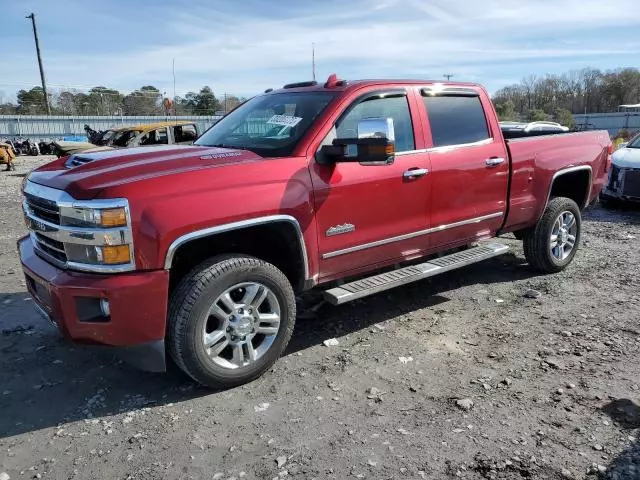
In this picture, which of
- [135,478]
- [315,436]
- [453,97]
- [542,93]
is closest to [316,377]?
[315,436]

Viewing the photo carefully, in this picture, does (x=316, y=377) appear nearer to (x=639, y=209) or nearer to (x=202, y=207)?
(x=202, y=207)

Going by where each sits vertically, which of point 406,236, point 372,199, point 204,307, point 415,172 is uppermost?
Result: point 415,172

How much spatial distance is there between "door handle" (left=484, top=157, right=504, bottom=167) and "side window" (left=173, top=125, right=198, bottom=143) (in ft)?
43.4

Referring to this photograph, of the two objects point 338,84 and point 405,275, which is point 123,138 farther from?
point 405,275

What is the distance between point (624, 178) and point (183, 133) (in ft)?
41.1

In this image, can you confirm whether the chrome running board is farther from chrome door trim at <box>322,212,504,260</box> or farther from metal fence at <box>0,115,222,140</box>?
metal fence at <box>0,115,222,140</box>

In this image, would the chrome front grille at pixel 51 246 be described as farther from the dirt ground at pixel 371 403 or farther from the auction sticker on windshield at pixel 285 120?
the auction sticker on windshield at pixel 285 120

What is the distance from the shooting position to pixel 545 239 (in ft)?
18.9

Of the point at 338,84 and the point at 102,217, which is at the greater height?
the point at 338,84

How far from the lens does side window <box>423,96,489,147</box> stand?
Result: 15.4 feet

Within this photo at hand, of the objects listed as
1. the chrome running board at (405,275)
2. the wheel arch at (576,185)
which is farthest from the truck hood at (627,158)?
the chrome running board at (405,275)

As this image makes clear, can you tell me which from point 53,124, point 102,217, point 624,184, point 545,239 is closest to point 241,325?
point 102,217

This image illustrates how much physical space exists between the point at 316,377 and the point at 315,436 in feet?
2.38

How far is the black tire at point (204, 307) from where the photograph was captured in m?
3.33
